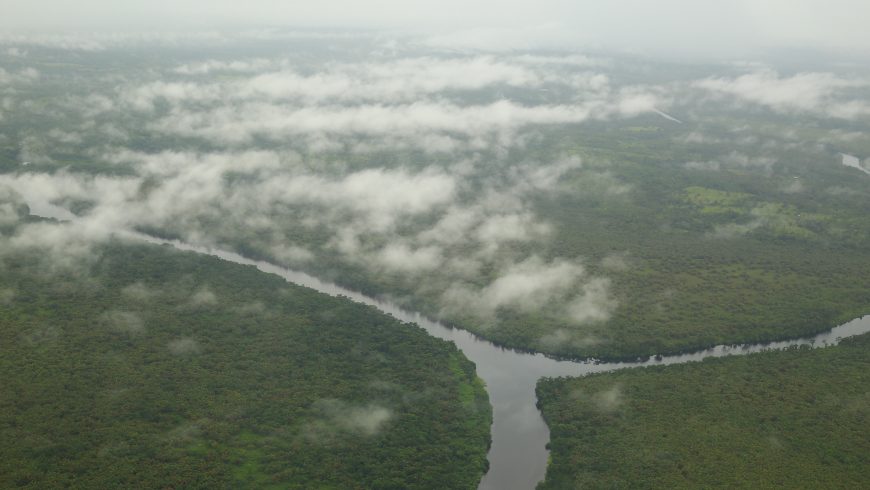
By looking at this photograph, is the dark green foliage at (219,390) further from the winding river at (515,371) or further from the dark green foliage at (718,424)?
the dark green foliage at (718,424)

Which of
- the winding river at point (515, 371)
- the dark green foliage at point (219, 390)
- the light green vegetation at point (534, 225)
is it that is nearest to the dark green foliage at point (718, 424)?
the winding river at point (515, 371)

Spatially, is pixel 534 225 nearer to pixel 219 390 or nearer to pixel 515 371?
pixel 515 371

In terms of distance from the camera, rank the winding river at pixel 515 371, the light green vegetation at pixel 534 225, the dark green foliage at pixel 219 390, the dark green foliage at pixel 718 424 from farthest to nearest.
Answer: the light green vegetation at pixel 534 225, the winding river at pixel 515 371, the dark green foliage at pixel 718 424, the dark green foliage at pixel 219 390

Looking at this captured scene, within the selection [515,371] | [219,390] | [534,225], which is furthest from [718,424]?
[534,225]

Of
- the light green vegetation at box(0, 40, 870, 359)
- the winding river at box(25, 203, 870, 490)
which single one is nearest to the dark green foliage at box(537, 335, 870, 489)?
the winding river at box(25, 203, 870, 490)

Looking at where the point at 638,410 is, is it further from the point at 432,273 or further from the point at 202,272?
the point at 202,272

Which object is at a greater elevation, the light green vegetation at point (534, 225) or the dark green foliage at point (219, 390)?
the light green vegetation at point (534, 225)

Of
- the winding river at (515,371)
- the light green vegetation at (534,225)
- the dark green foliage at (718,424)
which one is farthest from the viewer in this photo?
the light green vegetation at (534,225)
